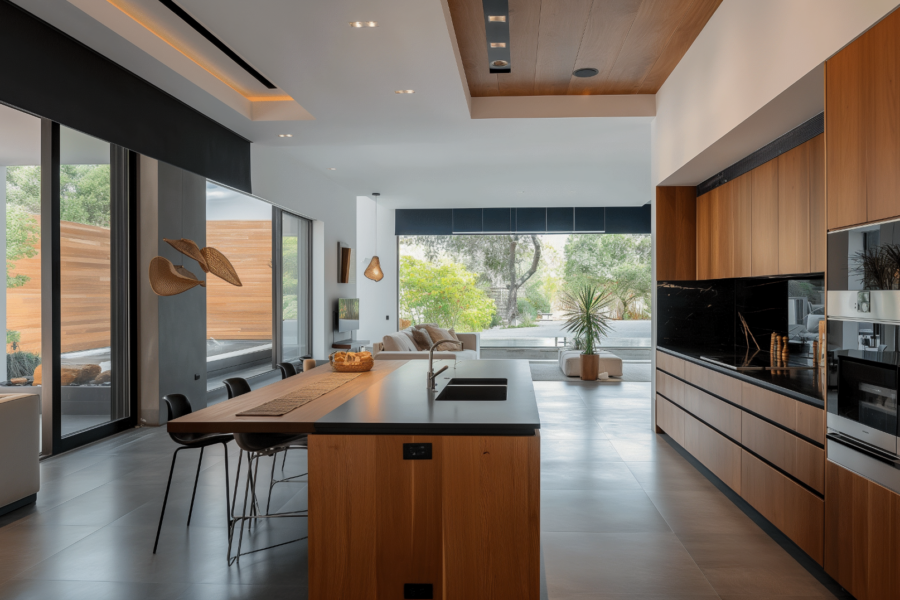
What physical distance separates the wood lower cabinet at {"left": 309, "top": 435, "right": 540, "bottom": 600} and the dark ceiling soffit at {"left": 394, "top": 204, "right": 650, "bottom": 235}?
9285 mm

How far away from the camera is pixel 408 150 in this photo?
6617 millimetres

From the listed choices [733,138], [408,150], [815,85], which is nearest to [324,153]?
[408,150]

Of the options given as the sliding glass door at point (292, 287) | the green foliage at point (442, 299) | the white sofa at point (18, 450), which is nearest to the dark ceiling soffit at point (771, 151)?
the white sofa at point (18, 450)

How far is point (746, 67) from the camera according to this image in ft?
10.6

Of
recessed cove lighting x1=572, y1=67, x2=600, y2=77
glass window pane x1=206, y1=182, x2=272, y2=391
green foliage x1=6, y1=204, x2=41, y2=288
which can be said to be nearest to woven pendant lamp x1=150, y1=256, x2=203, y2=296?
recessed cove lighting x1=572, y1=67, x2=600, y2=77

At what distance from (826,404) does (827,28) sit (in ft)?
5.06

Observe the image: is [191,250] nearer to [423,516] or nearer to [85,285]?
[423,516]

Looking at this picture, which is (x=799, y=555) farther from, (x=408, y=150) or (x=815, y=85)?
(x=408, y=150)

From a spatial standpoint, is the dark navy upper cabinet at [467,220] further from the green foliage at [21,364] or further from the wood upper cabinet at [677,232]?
the green foliage at [21,364]

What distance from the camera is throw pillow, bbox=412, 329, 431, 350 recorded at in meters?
8.86

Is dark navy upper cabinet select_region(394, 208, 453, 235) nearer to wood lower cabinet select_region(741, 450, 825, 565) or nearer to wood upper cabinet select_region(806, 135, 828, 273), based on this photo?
wood upper cabinet select_region(806, 135, 828, 273)

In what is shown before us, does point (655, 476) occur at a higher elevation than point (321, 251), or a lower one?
lower

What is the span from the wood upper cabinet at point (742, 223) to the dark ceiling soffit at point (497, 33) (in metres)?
1.96

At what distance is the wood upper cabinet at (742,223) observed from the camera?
4.15m
